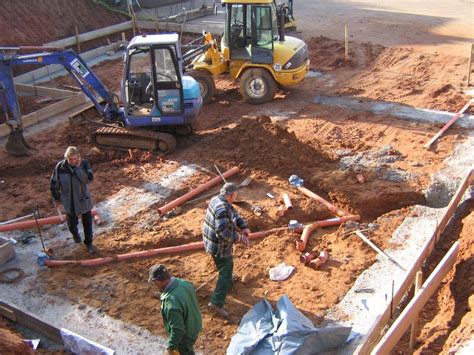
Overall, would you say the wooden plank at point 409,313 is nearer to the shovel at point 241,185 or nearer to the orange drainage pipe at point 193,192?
the shovel at point 241,185

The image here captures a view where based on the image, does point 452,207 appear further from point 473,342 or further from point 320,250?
point 473,342

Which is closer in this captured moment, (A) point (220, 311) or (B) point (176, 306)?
(B) point (176, 306)

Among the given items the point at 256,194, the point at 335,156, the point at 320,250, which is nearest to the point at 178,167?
the point at 256,194

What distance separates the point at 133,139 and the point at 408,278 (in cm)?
765

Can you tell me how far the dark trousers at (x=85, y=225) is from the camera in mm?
9070

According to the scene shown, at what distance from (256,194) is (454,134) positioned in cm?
541

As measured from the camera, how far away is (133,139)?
13109 mm

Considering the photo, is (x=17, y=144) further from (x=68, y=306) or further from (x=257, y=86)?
(x=257, y=86)

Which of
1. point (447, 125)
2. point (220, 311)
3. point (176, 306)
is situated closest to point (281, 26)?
point (447, 125)

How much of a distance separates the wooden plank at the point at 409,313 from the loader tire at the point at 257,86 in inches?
359

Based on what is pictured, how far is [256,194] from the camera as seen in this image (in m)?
11.0

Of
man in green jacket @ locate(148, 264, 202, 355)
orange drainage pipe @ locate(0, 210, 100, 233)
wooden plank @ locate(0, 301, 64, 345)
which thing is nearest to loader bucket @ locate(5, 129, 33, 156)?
orange drainage pipe @ locate(0, 210, 100, 233)

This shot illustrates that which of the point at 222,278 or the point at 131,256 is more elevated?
the point at 222,278

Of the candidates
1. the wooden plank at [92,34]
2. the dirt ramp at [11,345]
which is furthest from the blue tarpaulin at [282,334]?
the wooden plank at [92,34]
